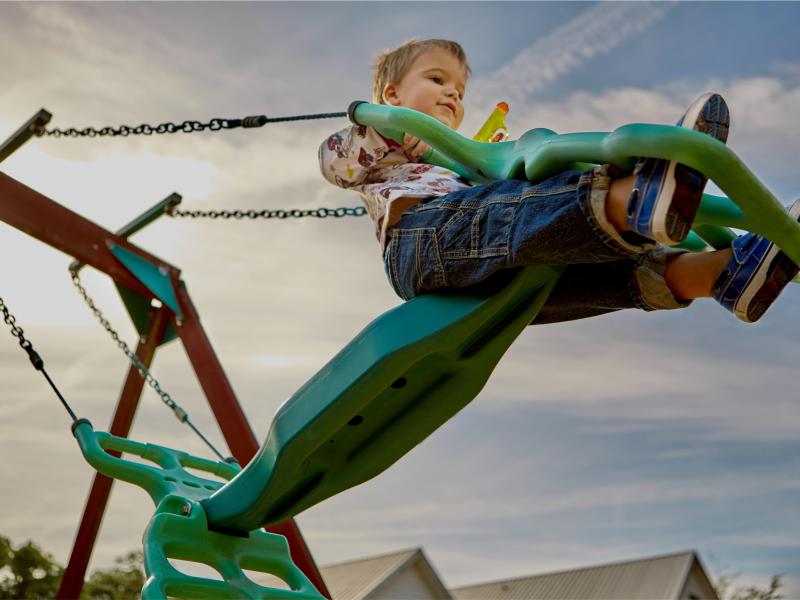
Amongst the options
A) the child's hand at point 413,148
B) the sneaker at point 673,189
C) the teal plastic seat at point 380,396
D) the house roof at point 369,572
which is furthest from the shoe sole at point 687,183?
the house roof at point 369,572

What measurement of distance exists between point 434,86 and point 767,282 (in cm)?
123

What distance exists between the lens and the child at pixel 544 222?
228 cm

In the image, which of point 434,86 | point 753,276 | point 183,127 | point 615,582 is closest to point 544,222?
point 753,276

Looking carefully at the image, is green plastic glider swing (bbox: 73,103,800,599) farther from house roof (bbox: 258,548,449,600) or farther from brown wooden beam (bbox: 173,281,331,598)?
house roof (bbox: 258,548,449,600)

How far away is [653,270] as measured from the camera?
279cm

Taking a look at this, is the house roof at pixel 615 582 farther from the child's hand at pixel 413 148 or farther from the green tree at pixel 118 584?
the child's hand at pixel 413 148

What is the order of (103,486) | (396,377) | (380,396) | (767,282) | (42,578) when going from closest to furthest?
1. (767,282)
2. (396,377)
3. (380,396)
4. (103,486)
5. (42,578)

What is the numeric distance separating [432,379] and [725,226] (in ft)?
3.19

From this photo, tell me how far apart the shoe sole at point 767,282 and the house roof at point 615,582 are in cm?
943

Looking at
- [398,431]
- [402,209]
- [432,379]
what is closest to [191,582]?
[398,431]

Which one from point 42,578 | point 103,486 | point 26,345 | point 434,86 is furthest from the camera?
point 42,578

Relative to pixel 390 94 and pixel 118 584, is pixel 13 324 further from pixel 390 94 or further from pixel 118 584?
pixel 118 584

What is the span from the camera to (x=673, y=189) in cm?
221

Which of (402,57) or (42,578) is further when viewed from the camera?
(42,578)
